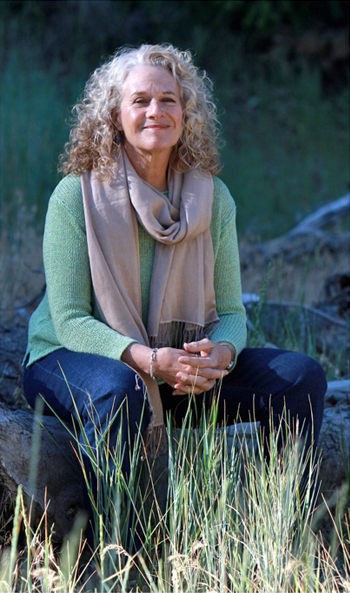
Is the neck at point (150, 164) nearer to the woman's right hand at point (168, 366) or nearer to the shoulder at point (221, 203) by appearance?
the shoulder at point (221, 203)

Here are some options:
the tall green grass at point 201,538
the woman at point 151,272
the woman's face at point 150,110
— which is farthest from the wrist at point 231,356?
the woman's face at point 150,110

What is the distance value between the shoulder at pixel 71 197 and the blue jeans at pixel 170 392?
47 centimetres

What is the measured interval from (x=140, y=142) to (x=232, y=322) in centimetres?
71

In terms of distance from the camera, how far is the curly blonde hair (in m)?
3.25

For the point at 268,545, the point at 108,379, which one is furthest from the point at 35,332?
the point at 268,545

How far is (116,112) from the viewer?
3.29m

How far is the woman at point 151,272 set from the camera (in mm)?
3035

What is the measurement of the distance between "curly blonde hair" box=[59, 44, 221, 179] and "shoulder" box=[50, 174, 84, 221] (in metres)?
0.07

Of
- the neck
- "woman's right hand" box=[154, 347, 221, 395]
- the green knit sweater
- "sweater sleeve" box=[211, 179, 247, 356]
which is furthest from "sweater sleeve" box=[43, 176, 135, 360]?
"sweater sleeve" box=[211, 179, 247, 356]

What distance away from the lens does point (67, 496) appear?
3.13 m

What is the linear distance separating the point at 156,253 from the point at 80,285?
298 millimetres

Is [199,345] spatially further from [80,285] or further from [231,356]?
[80,285]

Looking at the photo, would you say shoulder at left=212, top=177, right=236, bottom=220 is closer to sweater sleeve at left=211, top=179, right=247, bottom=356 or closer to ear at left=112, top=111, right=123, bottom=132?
sweater sleeve at left=211, top=179, right=247, bottom=356

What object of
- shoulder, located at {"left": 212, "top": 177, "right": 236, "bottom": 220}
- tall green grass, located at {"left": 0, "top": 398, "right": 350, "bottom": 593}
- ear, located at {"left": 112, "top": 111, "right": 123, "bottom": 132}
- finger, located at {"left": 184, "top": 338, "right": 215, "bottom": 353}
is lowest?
tall green grass, located at {"left": 0, "top": 398, "right": 350, "bottom": 593}
